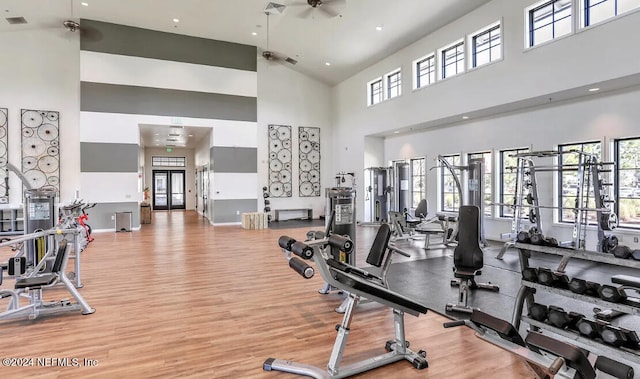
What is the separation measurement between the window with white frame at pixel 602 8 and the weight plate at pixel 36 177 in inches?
507

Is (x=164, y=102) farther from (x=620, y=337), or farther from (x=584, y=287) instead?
(x=620, y=337)

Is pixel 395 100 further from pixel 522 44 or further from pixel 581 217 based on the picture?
pixel 581 217

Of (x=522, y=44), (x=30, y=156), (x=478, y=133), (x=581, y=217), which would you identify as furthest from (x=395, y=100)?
(x=30, y=156)

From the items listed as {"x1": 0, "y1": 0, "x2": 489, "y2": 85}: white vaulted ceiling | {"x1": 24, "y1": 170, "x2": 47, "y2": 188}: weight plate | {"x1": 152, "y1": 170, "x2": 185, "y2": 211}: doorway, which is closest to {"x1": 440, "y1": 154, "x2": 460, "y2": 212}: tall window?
{"x1": 0, "y1": 0, "x2": 489, "y2": 85}: white vaulted ceiling

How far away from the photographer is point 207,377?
2367 mm

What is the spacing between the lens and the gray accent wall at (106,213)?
966 cm

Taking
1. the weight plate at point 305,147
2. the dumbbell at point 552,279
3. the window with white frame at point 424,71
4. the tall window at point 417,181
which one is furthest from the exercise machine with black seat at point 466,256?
the weight plate at point 305,147

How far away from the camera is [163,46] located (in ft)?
34.0

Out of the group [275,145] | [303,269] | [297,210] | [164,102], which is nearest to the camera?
[303,269]

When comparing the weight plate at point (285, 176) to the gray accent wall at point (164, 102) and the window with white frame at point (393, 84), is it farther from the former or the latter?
the window with white frame at point (393, 84)

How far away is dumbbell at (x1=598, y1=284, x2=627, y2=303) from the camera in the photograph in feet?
7.14

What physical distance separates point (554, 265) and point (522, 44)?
422cm

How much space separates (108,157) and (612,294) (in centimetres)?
1105

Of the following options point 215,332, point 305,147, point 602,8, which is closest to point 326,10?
point 602,8
